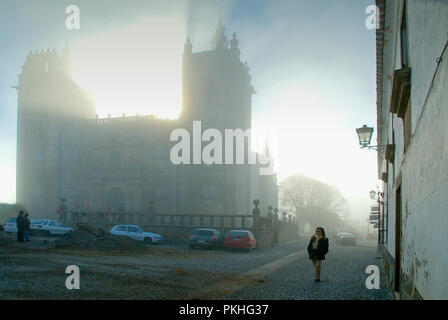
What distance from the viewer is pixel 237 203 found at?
159 ft

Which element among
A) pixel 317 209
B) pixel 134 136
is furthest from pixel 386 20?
pixel 317 209

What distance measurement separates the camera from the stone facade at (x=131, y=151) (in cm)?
4809

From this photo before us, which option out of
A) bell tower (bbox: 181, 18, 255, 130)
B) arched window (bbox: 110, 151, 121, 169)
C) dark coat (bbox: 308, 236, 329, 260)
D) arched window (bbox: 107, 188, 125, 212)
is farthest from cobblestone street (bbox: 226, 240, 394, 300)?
arched window (bbox: 110, 151, 121, 169)

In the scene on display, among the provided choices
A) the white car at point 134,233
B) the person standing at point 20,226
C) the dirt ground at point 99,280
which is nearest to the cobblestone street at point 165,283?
the dirt ground at point 99,280

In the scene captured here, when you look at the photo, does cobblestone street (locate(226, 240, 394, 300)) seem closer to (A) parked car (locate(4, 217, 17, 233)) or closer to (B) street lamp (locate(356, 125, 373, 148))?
(B) street lamp (locate(356, 125, 373, 148))

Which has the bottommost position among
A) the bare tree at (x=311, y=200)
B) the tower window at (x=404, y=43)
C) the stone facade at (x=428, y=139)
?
the bare tree at (x=311, y=200)

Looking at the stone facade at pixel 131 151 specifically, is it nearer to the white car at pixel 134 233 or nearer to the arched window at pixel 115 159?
the arched window at pixel 115 159

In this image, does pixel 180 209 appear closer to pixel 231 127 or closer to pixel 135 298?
pixel 231 127

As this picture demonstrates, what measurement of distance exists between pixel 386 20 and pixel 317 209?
75.1m

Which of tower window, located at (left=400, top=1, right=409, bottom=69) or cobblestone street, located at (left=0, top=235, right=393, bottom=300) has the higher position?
tower window, located at (left=400, top=1, right=409, bottom=69)

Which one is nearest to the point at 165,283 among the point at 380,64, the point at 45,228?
the point at 380,64

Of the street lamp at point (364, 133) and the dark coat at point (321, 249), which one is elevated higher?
the street lamp at point (364, 133)

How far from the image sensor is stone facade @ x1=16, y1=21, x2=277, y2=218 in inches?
1893

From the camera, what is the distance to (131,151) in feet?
165
